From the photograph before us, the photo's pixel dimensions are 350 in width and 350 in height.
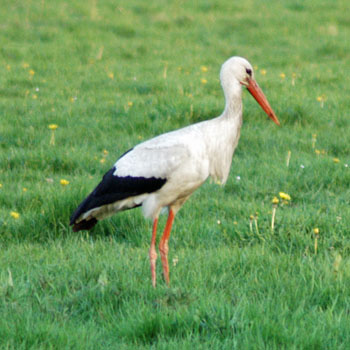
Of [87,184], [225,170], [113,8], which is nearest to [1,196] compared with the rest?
[87,184]

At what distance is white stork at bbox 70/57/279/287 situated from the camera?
14.5 ft

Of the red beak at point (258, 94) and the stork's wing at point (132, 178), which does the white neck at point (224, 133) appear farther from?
the stork's wing at point (132, 178)

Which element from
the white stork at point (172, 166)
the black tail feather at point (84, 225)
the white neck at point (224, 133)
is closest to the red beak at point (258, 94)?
the white stork at point (172, 166)

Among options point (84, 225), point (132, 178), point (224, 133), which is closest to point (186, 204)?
point (84, 225)

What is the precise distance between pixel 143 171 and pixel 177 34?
8.80 metres

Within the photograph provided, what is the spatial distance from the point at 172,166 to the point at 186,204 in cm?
140

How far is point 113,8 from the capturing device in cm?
1441

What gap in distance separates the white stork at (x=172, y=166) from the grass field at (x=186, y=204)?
1.01 ft

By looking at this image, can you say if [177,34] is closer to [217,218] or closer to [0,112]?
[0,112]

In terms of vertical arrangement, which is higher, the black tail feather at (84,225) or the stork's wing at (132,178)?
the stork's wing at (132,178)

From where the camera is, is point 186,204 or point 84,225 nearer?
point 84,225

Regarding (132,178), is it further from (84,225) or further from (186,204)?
(186,204)

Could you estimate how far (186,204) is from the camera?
5789 millimetres

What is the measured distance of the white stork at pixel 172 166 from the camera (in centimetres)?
441
